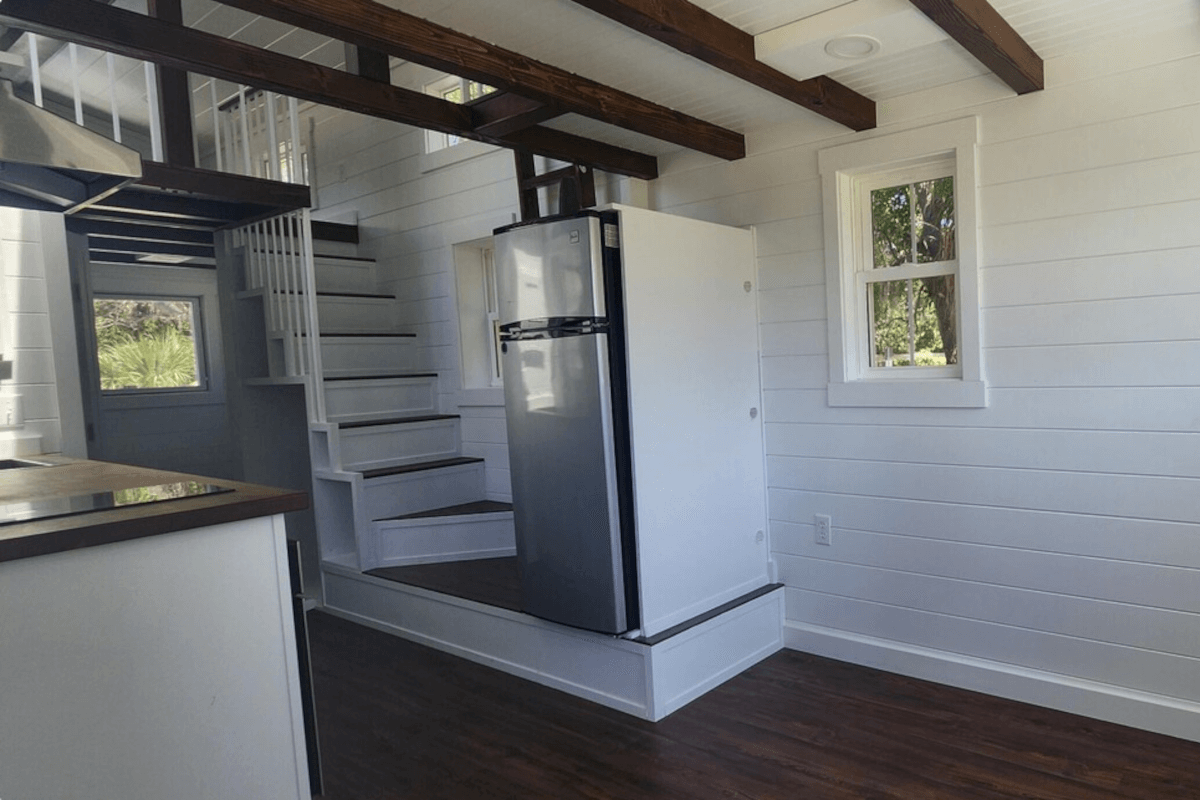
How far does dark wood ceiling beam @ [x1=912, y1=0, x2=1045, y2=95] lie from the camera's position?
2.17 m

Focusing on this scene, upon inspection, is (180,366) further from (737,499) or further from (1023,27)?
(1023,27)

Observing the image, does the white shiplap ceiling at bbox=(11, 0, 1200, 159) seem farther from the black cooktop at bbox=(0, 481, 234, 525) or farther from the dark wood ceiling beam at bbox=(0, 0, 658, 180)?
the black cooktop at bbox=(0, 481, 234, 525)

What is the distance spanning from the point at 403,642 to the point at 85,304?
2983 mm

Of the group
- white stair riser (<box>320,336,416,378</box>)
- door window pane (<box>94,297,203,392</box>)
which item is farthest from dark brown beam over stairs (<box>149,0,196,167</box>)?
door window pane (<box>94,297,203,392</box>)

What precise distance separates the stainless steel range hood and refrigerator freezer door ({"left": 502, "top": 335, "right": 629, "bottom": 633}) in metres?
1.47

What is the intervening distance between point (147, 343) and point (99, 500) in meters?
5.93

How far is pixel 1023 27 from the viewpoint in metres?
2.56

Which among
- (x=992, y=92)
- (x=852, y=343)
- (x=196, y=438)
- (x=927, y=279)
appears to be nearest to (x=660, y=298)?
(x=852, y=343)

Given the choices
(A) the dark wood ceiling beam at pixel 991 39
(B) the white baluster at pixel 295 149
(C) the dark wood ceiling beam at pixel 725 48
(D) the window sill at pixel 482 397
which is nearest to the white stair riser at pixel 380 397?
(D) the window sill at pixel 482 397

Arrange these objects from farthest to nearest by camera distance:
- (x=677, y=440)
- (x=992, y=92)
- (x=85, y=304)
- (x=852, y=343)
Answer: (x=85, y=304)
(x=852, y=343)
(x=677, y=440)
(x=992, y=92)

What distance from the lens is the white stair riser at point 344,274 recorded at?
5250 mm

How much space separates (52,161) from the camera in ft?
6.67

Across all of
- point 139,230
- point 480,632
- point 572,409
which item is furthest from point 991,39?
point 139,230

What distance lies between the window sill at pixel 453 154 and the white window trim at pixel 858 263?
2097mm
